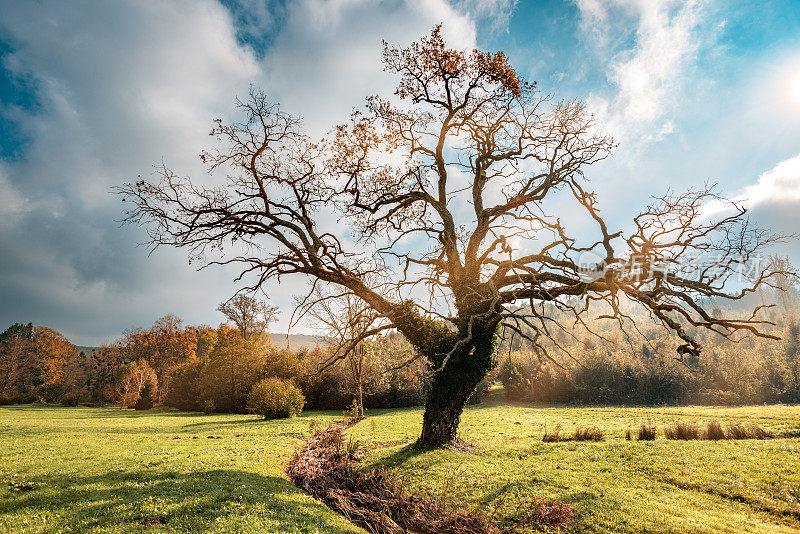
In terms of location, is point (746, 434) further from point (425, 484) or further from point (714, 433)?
point (425, 484)

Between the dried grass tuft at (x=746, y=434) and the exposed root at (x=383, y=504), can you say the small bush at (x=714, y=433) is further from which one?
the exposed root at (x=383, y=504)

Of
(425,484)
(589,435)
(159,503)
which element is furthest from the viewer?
(589,435)

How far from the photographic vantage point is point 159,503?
7.12 m

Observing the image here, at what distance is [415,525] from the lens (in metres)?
8.35

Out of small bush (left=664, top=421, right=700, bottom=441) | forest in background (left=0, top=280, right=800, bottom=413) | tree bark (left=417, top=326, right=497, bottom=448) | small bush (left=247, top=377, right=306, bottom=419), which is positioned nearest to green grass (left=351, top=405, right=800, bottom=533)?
tree bark (left=417, top=326, right=497, bottom=448)

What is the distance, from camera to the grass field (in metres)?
6.66

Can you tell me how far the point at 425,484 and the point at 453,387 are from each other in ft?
13.3

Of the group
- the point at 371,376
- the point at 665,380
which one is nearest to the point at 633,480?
the point at 371,376

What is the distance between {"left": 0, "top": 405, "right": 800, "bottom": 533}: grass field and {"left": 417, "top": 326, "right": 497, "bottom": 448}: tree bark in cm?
107

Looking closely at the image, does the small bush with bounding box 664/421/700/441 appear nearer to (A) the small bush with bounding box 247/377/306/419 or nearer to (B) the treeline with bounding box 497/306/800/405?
(B) the treeline with bounding box 497/306/800/405

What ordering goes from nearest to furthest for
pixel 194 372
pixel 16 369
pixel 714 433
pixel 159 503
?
pixel 159 503 < pixel 714 433 < pixel 194 372 < pixel 16 369

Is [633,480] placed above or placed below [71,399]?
above

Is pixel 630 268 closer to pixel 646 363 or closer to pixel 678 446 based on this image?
pixel 678 446

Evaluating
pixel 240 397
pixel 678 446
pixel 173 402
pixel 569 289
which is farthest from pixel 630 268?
pixel 173 402
